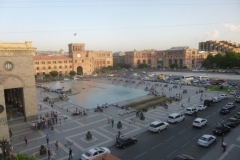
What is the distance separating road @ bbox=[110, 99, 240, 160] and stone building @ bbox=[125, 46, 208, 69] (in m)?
109

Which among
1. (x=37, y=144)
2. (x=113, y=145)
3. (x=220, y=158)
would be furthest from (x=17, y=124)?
(x=220, y=158)

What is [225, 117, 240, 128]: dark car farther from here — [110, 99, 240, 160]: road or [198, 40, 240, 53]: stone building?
[198, 40, 240, 53]: stone building

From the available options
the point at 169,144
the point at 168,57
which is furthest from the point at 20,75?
the point at 168,57

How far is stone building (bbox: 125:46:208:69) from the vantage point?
422ft

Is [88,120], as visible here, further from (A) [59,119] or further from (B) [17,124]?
(B) [17,124]

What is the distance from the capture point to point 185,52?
126688mm

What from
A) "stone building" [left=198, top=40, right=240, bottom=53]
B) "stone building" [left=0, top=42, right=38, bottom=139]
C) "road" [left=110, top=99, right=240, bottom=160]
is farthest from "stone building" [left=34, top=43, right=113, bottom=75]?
"stone building" [left=198, top=40, right=240, bottom=53]

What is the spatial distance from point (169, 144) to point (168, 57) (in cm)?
12328

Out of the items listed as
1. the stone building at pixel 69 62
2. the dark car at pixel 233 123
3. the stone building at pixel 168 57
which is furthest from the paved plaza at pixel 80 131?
the stone building at pixel 168 57

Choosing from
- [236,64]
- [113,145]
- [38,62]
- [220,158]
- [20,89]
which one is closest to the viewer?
[220,158]

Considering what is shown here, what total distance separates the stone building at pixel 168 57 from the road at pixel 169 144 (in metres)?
109

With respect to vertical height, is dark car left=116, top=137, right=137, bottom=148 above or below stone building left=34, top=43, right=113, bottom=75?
below

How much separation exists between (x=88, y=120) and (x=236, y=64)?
8785 centimetres

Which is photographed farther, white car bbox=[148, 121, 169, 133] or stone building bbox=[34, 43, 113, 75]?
stone building bbox=[34, 43, 113, 75]
